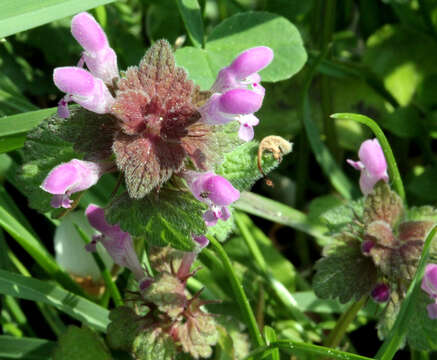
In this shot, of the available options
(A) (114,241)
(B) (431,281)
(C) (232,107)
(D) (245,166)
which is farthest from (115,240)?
(B) (431,281)

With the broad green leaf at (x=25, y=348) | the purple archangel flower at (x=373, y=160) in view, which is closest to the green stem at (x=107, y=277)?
the broad green leaf at (x=25, y=348)

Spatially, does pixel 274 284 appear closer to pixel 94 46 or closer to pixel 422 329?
pixel 422 329

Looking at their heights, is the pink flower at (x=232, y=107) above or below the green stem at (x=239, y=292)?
above

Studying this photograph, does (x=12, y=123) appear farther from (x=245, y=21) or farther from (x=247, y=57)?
(x=245, y=21)

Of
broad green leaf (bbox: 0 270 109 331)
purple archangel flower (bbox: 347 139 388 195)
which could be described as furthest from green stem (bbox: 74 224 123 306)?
purple archangel flower (bbox: 347 139 388 195)

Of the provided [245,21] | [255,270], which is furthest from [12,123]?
[255,270]

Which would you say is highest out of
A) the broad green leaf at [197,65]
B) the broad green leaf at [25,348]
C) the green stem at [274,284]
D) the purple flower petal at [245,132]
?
the purple flower petal at [245,132]

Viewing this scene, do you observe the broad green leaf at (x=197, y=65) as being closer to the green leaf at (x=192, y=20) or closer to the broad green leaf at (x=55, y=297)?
the green leaf at (x=192, y=20)
